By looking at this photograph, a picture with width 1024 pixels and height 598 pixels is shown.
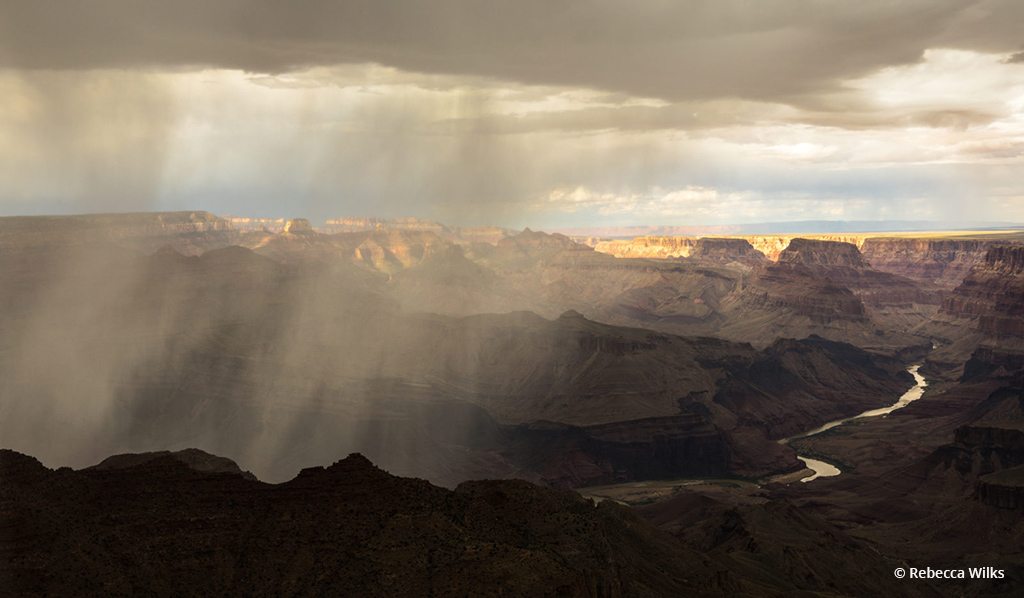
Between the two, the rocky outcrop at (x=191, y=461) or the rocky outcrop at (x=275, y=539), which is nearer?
the rocky outcrop at (x=275, y=539)

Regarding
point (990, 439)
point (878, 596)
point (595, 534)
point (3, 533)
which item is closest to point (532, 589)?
point (595, 534)

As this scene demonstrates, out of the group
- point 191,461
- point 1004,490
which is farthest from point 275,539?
point 1004,490

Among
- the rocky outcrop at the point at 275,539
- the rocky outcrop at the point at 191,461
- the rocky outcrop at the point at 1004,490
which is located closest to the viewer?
the rocky outcrop at the point at 275,539

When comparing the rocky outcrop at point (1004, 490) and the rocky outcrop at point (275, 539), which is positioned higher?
the rocky outcrop at point (275, 539)

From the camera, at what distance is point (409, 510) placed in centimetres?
8075

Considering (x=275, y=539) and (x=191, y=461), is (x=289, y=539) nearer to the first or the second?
(x=275, y=539)

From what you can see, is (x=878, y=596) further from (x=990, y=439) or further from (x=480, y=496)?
(x=990, y=439)

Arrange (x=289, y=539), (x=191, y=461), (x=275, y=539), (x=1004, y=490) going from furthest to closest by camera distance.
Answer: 1. (x=1004, y=490)
2. (x=191, y=461)
3. (x=289, y=539)
4. (x=275, y=539)

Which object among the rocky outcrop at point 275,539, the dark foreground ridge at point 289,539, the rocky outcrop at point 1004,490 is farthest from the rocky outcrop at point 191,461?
the rocky outcrop at point 1004,490

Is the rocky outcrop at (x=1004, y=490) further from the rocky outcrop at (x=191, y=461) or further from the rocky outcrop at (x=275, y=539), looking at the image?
the rocky outcrop at (x=191, y=461)

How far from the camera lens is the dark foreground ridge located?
70875mm

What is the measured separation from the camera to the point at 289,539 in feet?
249

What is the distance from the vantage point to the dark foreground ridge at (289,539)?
7088 centimetres

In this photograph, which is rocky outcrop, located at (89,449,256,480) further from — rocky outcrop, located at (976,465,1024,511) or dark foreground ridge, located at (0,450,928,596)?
rocky outcrop, located at (976,465,1024,511)
